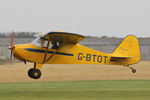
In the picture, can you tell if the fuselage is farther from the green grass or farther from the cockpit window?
the green grass

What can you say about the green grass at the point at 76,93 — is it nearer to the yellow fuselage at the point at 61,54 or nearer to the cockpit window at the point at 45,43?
the yellow fuselage at the point at 61,54

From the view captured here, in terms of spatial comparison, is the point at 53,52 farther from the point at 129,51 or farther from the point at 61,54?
the point at 129,51

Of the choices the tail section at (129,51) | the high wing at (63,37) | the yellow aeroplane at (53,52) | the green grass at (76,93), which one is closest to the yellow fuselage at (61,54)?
the yellow aeroplane at (53,52)

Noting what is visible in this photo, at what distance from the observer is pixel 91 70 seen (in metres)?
35.0

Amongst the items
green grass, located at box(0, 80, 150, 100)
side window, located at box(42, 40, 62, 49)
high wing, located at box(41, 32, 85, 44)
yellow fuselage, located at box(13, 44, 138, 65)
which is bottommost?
green grass, located at box(0, 80, 150, 100)

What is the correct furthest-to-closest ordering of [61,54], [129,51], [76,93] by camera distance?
[129,51]
[61,54]
[76,93]

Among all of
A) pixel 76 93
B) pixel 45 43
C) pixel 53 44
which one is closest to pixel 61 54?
pixel 53 44

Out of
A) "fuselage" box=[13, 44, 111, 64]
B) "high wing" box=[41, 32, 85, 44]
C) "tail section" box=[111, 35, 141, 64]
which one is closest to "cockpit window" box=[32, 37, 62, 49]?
"fuselage" box=[13, 44, 111, 64]

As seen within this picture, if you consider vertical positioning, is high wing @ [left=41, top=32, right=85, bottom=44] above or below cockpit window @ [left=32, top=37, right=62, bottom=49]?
above

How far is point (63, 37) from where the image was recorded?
16.8 metres

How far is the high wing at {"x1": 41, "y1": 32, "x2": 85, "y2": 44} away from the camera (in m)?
16.2

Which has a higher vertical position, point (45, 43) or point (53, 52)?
point (45, 43)

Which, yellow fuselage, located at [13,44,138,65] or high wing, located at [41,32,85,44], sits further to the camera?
yellow fuselage, located at [13,44,138,65]

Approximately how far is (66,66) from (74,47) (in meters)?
18.5
